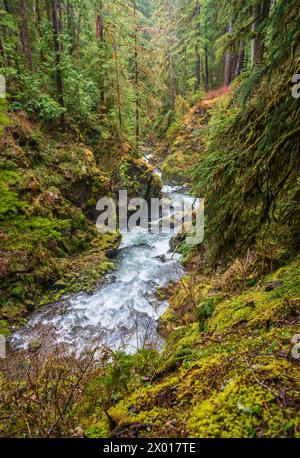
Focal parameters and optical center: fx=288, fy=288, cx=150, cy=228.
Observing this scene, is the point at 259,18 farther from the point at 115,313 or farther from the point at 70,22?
the point at 70,22

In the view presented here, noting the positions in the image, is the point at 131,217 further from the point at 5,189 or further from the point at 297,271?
the point at 297,271

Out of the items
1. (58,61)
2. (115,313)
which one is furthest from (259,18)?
(58,61)

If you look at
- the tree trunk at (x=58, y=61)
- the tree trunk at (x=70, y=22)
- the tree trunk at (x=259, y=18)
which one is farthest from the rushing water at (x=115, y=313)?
the tree trunk at (x=70, y=22)

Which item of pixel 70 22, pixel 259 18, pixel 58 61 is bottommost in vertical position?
pixel 259 18

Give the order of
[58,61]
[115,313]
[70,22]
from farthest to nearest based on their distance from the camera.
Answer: [70,22] < [58,61] < [115,313]

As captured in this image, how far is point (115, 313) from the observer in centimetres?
919

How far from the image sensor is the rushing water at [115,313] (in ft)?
25.6

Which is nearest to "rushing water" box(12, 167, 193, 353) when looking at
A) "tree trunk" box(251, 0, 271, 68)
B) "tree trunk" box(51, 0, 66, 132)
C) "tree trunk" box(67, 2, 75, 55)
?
"tree trunk" box(251, 0, 271, 68)

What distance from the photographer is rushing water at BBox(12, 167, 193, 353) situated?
7.80 meters

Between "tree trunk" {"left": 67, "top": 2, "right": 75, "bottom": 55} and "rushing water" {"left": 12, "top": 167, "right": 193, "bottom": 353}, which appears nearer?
"rushing water" {"left": 12, "top": 167, "right": 193, "bottom": 353}

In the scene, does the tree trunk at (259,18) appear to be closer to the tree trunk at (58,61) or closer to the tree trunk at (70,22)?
the tree trunk at (58,61)

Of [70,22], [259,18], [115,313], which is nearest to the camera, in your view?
[259,18]

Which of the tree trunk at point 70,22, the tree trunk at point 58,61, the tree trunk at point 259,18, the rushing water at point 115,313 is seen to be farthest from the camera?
the tree trunk at point 70,22

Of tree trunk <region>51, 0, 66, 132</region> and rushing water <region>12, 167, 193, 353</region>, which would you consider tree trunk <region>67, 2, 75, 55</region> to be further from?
rushing water <region>12, 167, 193, 353</region>
